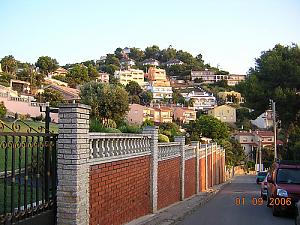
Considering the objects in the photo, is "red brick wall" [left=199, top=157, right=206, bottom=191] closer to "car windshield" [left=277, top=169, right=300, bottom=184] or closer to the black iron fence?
"car windshield" [left=277, top=169, right=300, bottom=184]

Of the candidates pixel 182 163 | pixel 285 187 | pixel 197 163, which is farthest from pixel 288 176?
pixel 197 163

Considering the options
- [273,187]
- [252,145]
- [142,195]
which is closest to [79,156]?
[142,195]

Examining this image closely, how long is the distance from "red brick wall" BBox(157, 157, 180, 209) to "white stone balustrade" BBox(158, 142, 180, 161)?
0.54ft

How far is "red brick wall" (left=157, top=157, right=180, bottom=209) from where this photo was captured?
1371 centimetres

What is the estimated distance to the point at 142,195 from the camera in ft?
37.5

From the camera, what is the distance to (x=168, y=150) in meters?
15.2

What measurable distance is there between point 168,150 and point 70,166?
8.52 metres

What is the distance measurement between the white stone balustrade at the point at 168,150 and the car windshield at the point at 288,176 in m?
3.90

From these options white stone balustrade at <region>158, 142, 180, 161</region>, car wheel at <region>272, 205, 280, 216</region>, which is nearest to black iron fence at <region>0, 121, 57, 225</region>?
white stone balustrade at <region>158, 142, 180, 161</region>

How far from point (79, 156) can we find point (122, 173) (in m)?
2.62

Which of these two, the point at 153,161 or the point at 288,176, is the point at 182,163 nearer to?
the point at 288,176

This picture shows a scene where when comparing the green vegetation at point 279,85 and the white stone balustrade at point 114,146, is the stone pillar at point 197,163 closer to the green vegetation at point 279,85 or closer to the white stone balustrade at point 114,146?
the green vegetation at point 279,85

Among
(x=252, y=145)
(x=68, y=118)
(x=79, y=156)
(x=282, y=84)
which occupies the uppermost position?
(x=282, y=84)

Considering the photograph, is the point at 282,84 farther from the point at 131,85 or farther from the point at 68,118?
the point at 131,85
